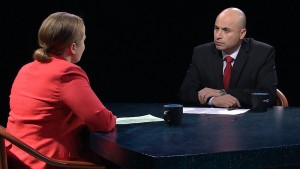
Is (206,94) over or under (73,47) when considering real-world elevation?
under

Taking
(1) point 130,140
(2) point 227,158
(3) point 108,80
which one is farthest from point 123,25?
(2) point 227,158

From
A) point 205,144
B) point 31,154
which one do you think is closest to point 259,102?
point 205,144

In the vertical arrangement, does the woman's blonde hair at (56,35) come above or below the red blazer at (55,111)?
above

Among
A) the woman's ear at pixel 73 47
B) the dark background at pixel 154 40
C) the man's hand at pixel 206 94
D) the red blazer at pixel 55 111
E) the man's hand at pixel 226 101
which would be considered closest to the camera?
the red blazer at pixel 55 111

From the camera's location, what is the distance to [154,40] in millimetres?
4441

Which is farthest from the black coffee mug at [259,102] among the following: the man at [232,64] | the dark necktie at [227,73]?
the dark necktie at [227,73]

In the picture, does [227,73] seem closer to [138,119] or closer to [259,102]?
[259,102]

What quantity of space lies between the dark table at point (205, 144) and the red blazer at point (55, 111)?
0.12 meters

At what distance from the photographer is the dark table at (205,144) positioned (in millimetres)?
1535

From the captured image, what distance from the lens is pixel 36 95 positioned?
208 centimetres

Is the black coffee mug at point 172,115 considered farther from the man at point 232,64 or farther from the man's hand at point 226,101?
the man at point 232,64

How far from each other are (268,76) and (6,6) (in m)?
2.22

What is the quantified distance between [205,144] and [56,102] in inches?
27.7

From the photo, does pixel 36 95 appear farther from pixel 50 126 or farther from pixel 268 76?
pixel 268 76
